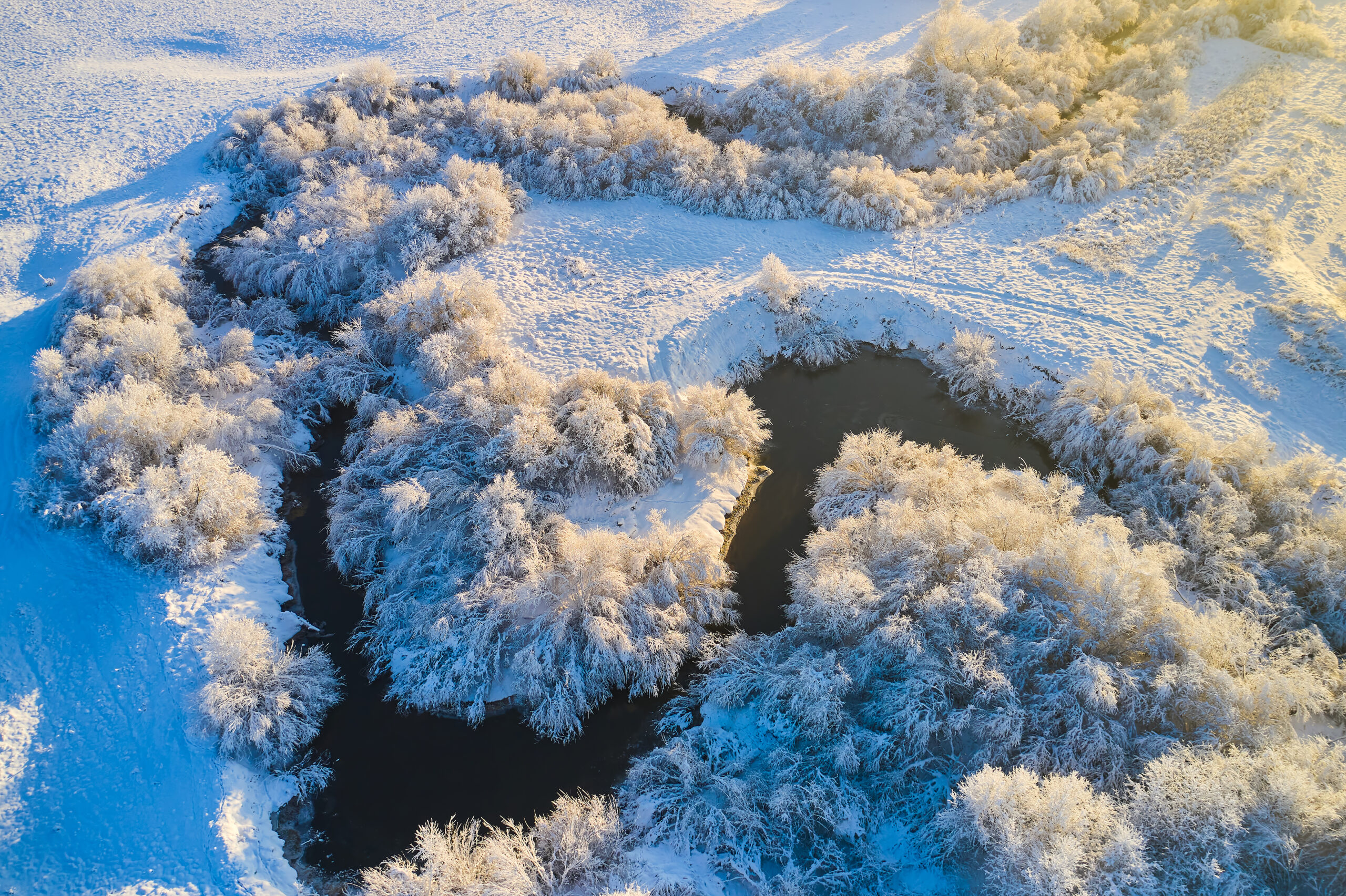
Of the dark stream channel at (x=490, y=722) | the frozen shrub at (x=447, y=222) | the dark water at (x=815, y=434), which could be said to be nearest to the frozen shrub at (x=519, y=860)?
→ the dark stream channel at (x=490, y=722)

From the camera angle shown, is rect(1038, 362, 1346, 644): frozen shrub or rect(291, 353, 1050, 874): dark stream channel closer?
rect(291, 353, 1050, 874): dark stream channel

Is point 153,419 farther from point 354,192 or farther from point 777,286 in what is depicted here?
point 777,286

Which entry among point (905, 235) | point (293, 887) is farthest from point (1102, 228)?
point (293, 887)

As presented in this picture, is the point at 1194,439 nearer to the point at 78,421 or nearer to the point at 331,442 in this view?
the point at 331,442

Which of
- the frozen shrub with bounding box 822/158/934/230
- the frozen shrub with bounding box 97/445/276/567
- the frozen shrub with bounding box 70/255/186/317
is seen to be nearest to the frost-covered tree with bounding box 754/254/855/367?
the frozen shrub with bounding box 822/158/934/230

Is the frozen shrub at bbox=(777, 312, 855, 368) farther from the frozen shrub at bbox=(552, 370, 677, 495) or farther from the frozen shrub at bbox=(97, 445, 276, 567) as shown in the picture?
the frozen shrub at bbox=(97, 445, 276, 567)

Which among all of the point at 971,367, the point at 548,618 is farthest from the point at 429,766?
the point at 971,367
